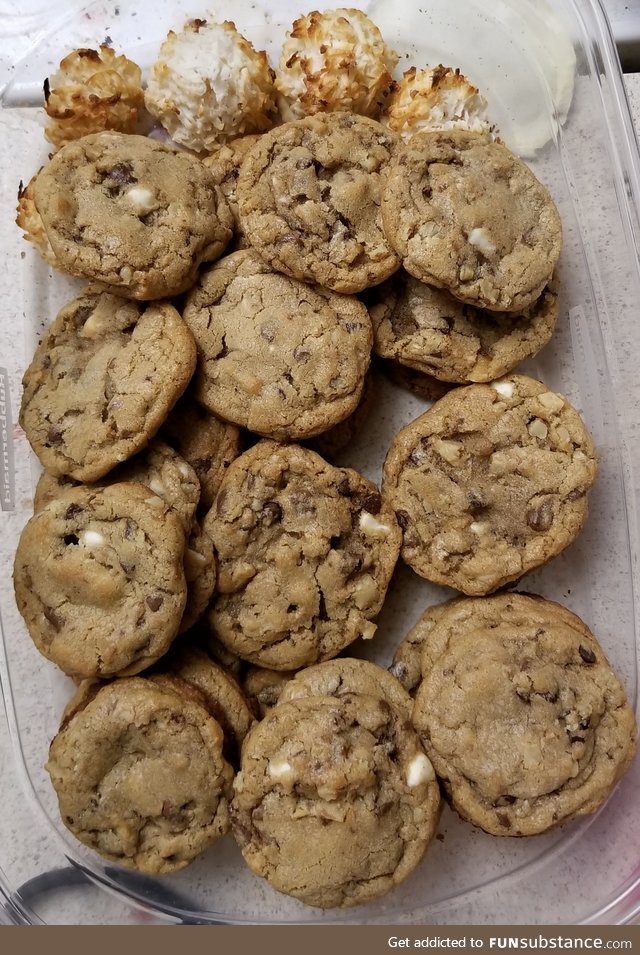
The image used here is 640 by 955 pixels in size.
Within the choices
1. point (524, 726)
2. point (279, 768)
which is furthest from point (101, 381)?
point (524, 726)

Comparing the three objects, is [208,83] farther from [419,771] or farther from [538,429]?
[419,771]

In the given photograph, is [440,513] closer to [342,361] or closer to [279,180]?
[342,361]

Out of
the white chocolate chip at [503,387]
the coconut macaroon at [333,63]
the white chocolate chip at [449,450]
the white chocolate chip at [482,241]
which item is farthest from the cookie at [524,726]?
the coconut macaroon at [333,63]

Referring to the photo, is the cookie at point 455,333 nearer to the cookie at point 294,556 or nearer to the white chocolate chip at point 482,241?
the white chocolate chip at point 482,241

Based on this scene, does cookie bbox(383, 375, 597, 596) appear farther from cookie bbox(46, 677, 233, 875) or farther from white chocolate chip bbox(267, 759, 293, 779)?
cookie bbox(46, 677, 233, 875)

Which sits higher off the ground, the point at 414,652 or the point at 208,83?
the point at 208,83
